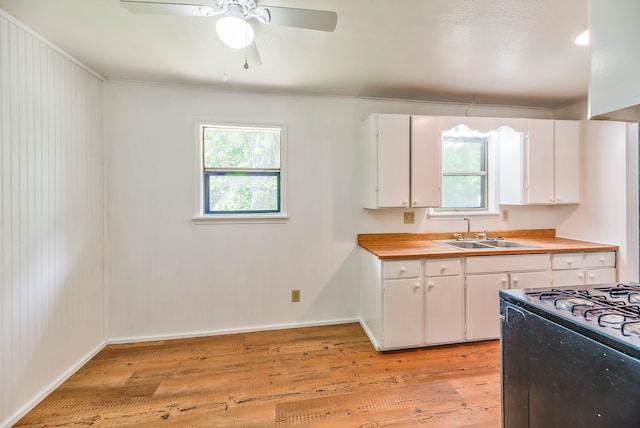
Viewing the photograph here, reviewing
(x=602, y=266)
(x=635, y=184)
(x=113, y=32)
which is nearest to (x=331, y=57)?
(x=113, y=32)

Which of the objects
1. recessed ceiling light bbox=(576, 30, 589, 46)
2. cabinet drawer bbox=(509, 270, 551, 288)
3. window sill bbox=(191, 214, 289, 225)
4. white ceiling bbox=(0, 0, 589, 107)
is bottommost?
cabinet drawer bbox=(509, 270, 551, 288)

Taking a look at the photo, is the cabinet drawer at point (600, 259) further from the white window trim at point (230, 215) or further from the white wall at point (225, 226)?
the white window trim at point (230, 215)

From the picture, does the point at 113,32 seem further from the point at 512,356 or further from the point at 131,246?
the point at 512,356

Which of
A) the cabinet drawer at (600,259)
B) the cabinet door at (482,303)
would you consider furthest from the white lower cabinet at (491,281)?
the cabinet drawer at (600,259)

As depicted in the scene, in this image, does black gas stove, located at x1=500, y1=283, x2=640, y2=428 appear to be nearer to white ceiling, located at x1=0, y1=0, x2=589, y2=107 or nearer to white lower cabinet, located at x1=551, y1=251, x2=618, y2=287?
white lower cabinet, located at x1=551, y1=251, x2=618, y2=287

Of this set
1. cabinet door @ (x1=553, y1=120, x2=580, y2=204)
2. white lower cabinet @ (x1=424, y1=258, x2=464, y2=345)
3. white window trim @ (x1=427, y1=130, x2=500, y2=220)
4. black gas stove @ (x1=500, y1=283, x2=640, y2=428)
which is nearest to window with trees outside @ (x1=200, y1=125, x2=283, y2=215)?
white lower cabinet @ (x1=424, y1=258, x2=464, y2=345)

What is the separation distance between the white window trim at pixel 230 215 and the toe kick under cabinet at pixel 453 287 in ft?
3.51

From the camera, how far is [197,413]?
171cm

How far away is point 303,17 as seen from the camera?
1.39m

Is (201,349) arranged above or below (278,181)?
below

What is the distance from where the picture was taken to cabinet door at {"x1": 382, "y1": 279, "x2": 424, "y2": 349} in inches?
92.1

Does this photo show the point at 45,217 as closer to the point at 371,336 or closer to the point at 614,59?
the point at 371,336

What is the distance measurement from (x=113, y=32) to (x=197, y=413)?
2.50m

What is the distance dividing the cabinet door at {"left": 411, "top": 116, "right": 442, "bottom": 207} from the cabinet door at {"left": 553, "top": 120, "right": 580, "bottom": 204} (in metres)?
1.32
